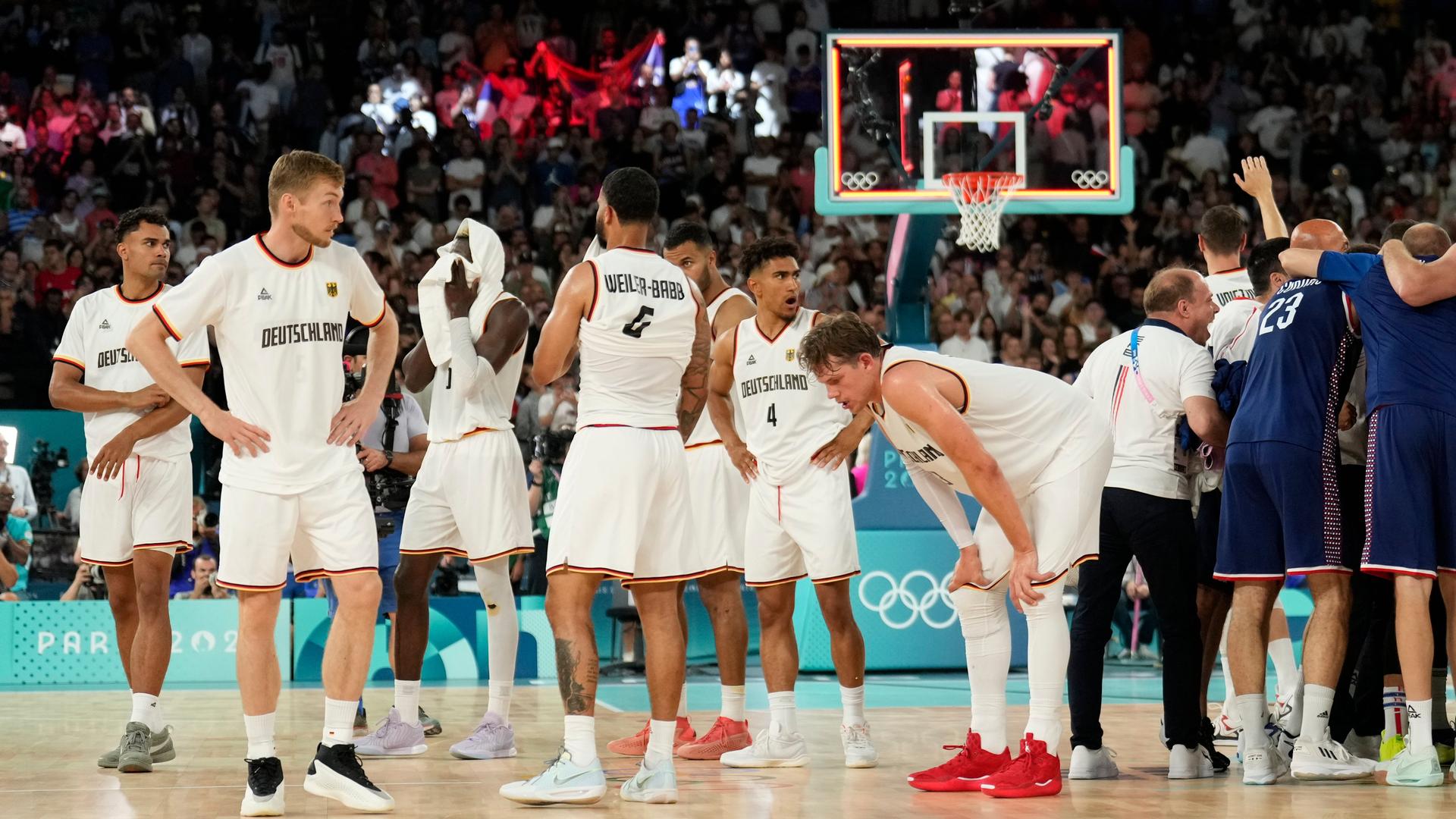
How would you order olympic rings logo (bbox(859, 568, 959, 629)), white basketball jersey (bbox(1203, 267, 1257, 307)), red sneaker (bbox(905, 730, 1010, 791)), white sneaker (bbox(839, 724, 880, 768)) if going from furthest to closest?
olympic rings logo (bbox(859, 568, 959, 629)) < white basketball jersey (bbox(1203, 267, 1257, 307)) < white sneaker (bbox(839, 724, 880, 768)) < red sneaker (bbox(905, 730, 1010, 791))

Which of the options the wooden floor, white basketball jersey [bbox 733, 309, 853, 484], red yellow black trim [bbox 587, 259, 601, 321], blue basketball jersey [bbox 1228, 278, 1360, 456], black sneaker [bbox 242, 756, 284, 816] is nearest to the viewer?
black sneaker [bbox 242, 756, 284, 816]

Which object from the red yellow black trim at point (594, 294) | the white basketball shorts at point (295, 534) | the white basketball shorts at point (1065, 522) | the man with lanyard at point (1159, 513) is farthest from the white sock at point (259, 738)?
the man with lanyard at point (1159, 513)

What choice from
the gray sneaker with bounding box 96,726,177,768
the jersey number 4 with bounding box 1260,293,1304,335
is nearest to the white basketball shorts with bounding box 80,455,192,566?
the gray sneaker with bounding box 96,726,177,768

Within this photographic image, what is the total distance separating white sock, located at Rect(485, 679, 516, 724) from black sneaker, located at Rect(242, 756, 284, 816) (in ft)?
6.24

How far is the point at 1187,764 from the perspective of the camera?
22.5 ft

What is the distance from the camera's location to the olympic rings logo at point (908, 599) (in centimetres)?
1219

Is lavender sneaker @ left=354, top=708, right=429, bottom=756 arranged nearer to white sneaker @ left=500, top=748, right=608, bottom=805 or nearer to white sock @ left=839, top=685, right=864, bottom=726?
white sneaker @ left=500, top=748, right=608, bottom=805

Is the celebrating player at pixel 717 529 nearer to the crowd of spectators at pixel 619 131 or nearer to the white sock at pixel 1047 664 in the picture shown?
the white sock at pixel 1047 664

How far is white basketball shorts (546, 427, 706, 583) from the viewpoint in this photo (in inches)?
245

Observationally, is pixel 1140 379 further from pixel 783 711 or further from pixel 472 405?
pixel 472 405

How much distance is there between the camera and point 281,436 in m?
6.12

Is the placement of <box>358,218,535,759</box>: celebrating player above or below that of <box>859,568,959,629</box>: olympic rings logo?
above

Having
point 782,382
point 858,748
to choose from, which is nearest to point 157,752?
point 858,748

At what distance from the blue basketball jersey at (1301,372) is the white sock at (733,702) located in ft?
8.90
